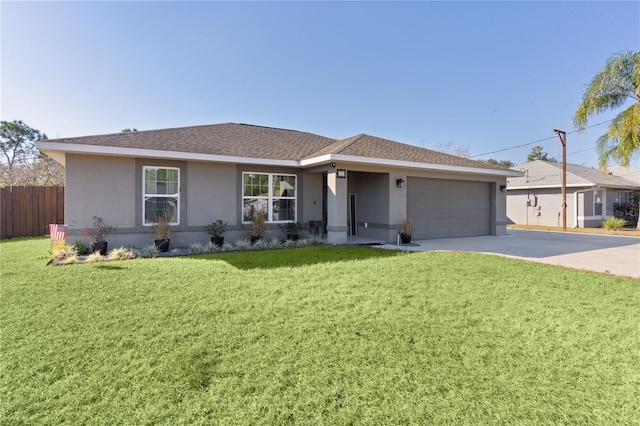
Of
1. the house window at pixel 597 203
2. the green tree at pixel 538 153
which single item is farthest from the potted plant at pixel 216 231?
the green tree at pixel 538 153

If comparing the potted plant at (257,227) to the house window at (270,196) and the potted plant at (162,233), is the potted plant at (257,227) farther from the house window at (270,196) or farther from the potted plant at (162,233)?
the potted plant at (162,233)

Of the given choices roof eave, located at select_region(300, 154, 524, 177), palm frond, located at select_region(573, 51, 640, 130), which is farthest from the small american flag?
palm frond, located at select_region(573, 51, 640, 130)

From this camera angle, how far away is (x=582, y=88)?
14.0 metres

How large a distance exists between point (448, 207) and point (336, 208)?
5583mm

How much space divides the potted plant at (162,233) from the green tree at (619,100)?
671 inches

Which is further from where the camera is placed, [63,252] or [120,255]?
[63,252]

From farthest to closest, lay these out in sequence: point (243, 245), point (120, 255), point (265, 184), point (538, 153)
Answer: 1. point (538, 153)
2. point (265, 184)
3. point (243, 245)
4. point (120, 255)

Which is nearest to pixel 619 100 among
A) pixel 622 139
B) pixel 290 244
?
pixel 622 139

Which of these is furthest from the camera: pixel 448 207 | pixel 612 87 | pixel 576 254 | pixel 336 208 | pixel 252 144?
pixel 448 207

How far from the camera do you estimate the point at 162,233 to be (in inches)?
364

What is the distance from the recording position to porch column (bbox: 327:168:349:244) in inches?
409

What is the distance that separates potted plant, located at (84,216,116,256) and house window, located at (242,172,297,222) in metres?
3.97

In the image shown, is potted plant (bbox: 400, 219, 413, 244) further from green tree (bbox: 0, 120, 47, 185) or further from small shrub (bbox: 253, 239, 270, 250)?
green tree (bbox: 0, 120, 47, 185)

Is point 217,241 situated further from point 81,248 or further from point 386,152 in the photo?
point 386,152
